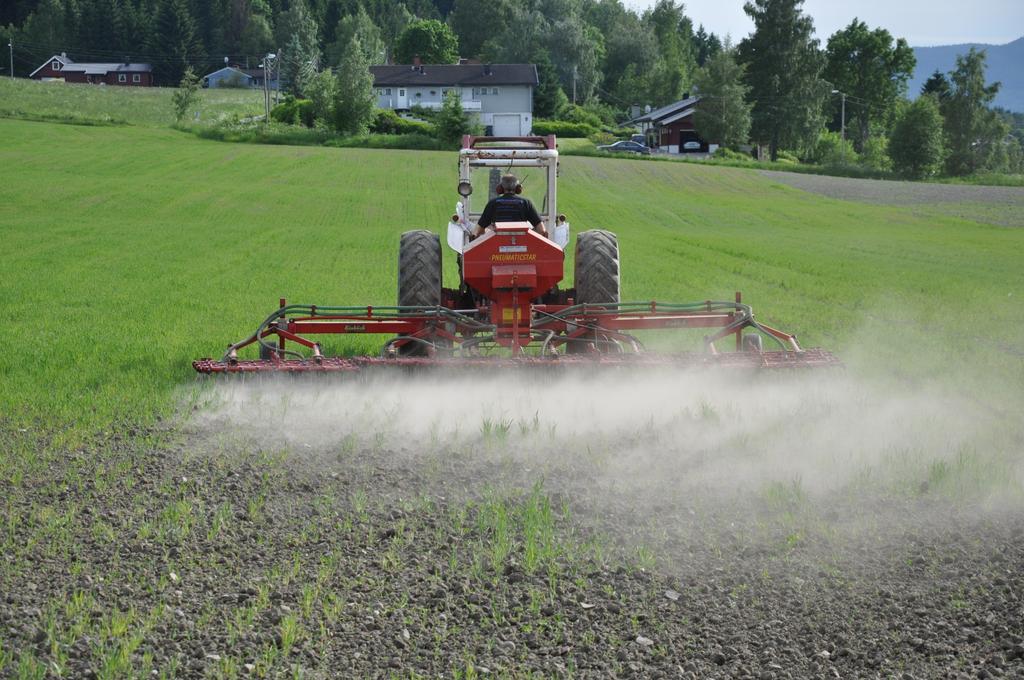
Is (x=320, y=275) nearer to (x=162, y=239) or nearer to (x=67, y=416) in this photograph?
(x=162, y=239)

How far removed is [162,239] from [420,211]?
13158 millimetres

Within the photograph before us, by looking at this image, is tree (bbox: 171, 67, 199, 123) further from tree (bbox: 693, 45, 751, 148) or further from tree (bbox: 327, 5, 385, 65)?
tree (bbox: 327, 5, 385, 65)

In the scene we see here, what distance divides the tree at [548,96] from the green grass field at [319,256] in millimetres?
48261

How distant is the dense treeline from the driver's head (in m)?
66.0

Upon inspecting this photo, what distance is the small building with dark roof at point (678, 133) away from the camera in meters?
89.8

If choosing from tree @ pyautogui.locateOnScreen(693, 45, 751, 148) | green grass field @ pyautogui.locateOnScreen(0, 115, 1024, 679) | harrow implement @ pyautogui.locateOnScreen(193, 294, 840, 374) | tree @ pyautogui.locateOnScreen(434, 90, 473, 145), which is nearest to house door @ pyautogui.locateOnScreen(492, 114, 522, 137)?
tree @ pyautogui.locateOnScreen(693, 45, 751, 148)

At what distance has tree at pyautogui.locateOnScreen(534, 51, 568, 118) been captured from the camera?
109750 mm

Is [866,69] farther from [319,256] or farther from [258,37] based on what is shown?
[319,256]

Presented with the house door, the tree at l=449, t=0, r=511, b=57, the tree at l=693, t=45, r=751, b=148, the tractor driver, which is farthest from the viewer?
the tree at l=449, t=0, r=511, b=57

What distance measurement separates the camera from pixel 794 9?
86.9 m

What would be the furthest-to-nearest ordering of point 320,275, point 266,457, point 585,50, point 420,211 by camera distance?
point 585,50 < point 420,211 < point 320,275 < point 266,457

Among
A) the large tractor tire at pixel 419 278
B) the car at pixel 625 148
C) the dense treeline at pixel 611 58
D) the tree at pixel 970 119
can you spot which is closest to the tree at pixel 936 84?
the dense treeline at pixel 611 58

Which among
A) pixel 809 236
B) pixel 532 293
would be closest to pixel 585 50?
pixel 809 236

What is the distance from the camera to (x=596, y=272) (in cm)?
Result: 1193
